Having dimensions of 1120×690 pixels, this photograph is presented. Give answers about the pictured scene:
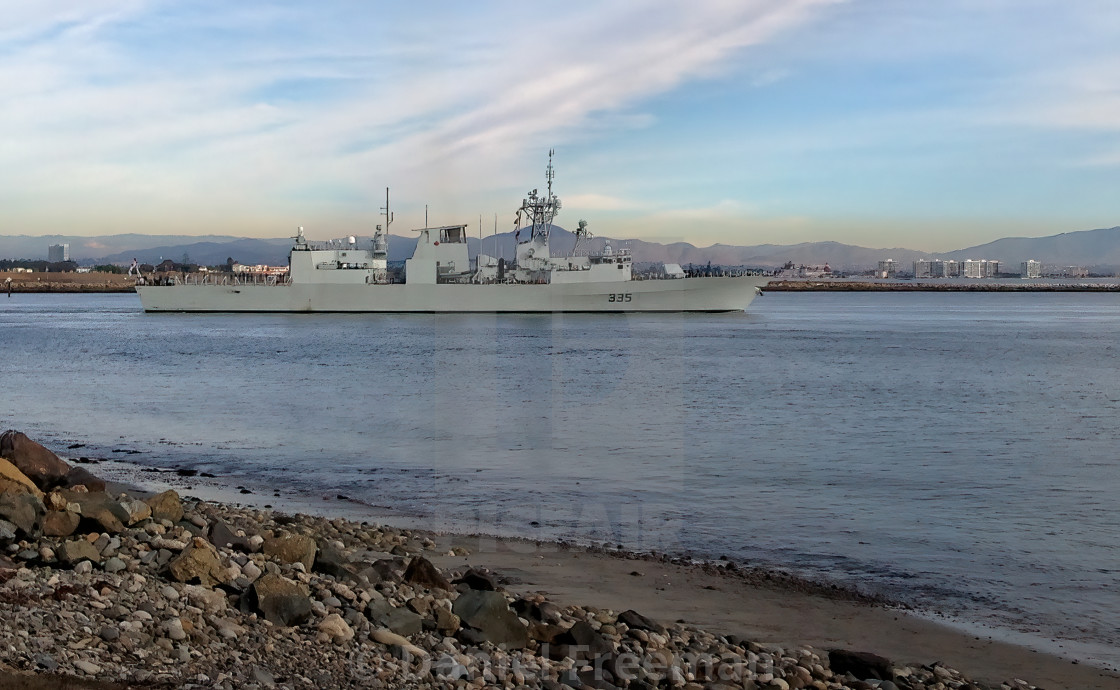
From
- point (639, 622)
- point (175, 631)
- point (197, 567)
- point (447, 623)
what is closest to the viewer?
point (175, 631)

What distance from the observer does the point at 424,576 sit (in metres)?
5.48

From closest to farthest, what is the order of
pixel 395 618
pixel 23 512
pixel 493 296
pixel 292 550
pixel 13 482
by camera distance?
pixel 395 618 < pixel 23 512 < pixel 292 550 < pixel 13 482 < pixel 493 296

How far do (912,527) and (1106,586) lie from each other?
1872 mm

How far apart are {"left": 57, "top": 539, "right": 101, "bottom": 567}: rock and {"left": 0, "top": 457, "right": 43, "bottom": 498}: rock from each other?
95cm

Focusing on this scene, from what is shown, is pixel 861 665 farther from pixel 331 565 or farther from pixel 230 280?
pixel 230 280

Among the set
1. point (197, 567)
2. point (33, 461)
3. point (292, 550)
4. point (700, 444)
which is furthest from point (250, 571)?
point (700, 444)

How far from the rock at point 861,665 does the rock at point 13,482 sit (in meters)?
4.44

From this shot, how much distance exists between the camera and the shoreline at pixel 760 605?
5.20 m

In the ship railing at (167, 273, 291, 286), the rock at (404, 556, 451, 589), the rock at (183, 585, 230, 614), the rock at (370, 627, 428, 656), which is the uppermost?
A: the ship railing at (167, 273, 291, 286)

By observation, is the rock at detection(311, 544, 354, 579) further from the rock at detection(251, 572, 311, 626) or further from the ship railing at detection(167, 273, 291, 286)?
the ship railing at detection(167, 273, 291, 286)

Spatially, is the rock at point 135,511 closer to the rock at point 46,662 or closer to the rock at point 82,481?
the rock at point 82,481

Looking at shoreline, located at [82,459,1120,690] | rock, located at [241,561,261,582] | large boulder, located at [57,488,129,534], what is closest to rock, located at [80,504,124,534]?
large boulder, located at [57,488,129,534]

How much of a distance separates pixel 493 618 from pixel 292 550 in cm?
136

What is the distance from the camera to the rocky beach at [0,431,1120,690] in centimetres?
393
